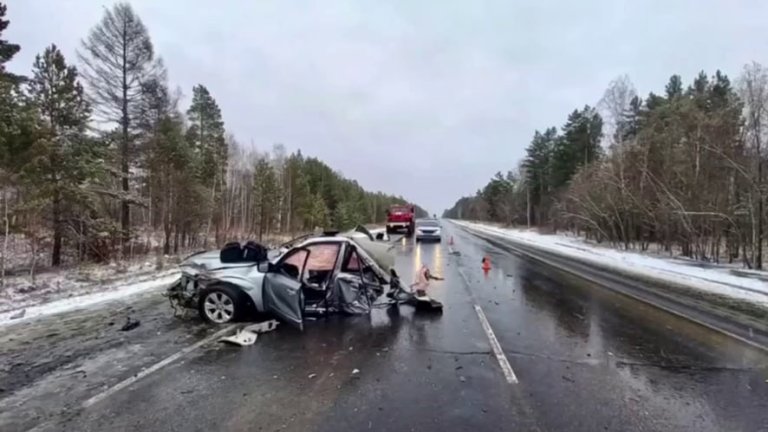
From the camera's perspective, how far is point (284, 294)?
26.2ft

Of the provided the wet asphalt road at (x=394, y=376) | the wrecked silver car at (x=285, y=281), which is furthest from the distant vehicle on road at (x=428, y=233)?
the wet asphalt road at (x=394, y=376)

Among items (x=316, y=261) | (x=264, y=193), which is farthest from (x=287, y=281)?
(x=264, y=193)

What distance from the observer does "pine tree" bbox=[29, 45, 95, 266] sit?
17.3 meters

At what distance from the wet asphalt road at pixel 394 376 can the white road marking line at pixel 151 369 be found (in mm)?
114

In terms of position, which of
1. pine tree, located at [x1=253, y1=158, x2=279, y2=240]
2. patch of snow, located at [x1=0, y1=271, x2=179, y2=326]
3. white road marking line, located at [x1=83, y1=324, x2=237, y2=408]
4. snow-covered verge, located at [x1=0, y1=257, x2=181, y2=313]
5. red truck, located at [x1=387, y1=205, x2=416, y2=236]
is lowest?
snow-covered verge, located at [x1=0, y1=257, x2=181, y2=313]

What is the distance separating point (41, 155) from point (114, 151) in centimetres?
683

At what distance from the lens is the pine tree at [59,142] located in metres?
17.3

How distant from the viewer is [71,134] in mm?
19250

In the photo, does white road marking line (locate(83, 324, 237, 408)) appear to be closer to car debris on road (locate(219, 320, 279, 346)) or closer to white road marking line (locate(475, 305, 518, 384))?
car debris on road (locate(219, 320, 279, 346))

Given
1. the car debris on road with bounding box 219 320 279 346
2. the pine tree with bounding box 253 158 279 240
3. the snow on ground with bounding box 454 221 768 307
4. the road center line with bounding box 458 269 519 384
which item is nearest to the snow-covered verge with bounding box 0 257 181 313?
the car debris on road with bounding box 219 320 279 346

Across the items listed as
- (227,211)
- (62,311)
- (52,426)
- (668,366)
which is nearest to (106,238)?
(62,311)

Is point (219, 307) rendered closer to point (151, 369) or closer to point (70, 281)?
point (151, 369)

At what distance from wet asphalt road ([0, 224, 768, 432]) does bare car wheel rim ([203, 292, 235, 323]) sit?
285 millimetres

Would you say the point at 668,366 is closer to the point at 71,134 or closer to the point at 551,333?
the point at 551,333
